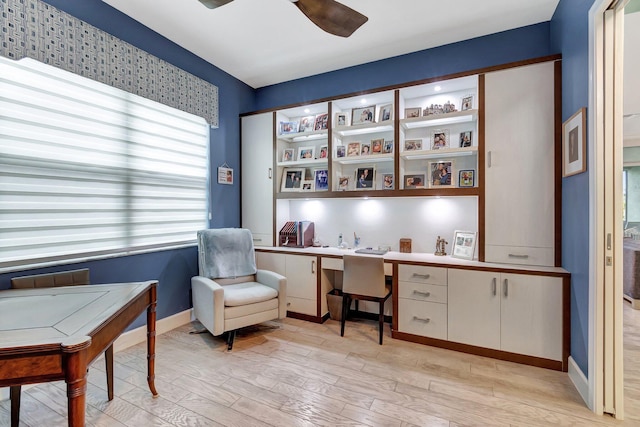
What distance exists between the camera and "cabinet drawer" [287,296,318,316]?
126 inches

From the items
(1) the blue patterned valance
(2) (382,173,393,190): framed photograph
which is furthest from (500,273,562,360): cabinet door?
(1) the blue patterned valance

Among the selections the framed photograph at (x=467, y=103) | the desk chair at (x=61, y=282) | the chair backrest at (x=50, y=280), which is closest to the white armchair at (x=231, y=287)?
the desk chair at (x=61, y=282)

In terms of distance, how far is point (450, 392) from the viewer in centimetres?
198

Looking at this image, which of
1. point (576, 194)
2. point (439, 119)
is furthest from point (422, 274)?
point (439, 119)

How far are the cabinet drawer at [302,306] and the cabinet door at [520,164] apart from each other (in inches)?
69.5

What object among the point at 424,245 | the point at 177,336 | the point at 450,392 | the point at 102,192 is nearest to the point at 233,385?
the point at 177,336

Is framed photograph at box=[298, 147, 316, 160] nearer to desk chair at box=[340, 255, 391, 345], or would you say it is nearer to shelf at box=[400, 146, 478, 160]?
shelf at box=[400, 146, 478, 160]

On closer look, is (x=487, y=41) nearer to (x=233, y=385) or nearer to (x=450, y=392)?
(x=450, y=392)

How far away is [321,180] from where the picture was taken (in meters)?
3.54

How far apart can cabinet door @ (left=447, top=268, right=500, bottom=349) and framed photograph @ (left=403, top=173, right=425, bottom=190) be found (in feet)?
3.08

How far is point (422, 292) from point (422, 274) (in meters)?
0.16

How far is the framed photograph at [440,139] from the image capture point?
2.94 metres

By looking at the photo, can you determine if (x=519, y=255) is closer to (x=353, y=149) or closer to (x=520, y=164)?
(x=520, y=164)

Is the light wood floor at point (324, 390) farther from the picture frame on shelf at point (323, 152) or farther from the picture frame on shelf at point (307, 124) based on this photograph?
the picture frame on shelf at point (307, 124)
